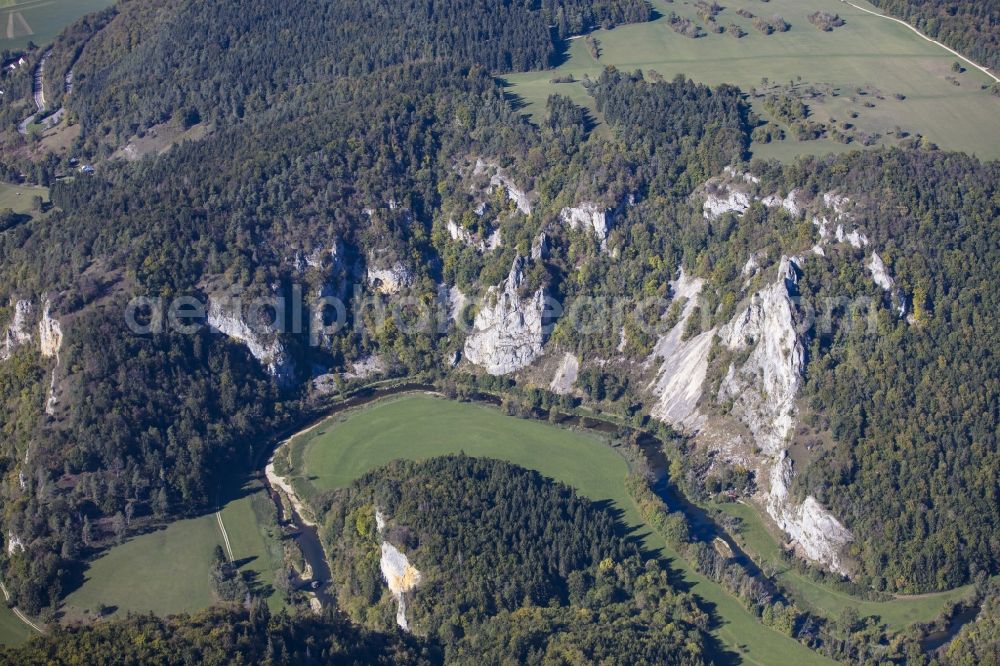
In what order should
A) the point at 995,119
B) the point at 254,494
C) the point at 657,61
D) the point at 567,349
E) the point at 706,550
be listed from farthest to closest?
the point at 657,61, the point at 995,119, the point at 567,349, the point at 254,494, the point at 706,550

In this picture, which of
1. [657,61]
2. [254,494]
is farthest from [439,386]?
[657,61]

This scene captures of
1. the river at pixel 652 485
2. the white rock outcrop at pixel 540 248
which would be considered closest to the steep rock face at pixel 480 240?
the white rock outcrop at pixel 540 248

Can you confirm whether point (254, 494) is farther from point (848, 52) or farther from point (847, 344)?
point (848, 52)

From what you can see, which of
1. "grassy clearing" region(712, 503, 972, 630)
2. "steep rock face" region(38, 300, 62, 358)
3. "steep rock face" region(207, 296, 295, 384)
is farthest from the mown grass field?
"grassy clearing" region(712, 503, 972, 630)

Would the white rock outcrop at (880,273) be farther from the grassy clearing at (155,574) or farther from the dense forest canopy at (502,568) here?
the grassy clearing at (155,574)

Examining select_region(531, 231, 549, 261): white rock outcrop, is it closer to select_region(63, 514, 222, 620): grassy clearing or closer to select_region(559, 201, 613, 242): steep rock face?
select_region(559, 201, 613, 242): steep rock face

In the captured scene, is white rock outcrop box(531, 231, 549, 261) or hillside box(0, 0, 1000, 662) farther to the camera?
white rock outcrop box(531, 231, 549, 261)
